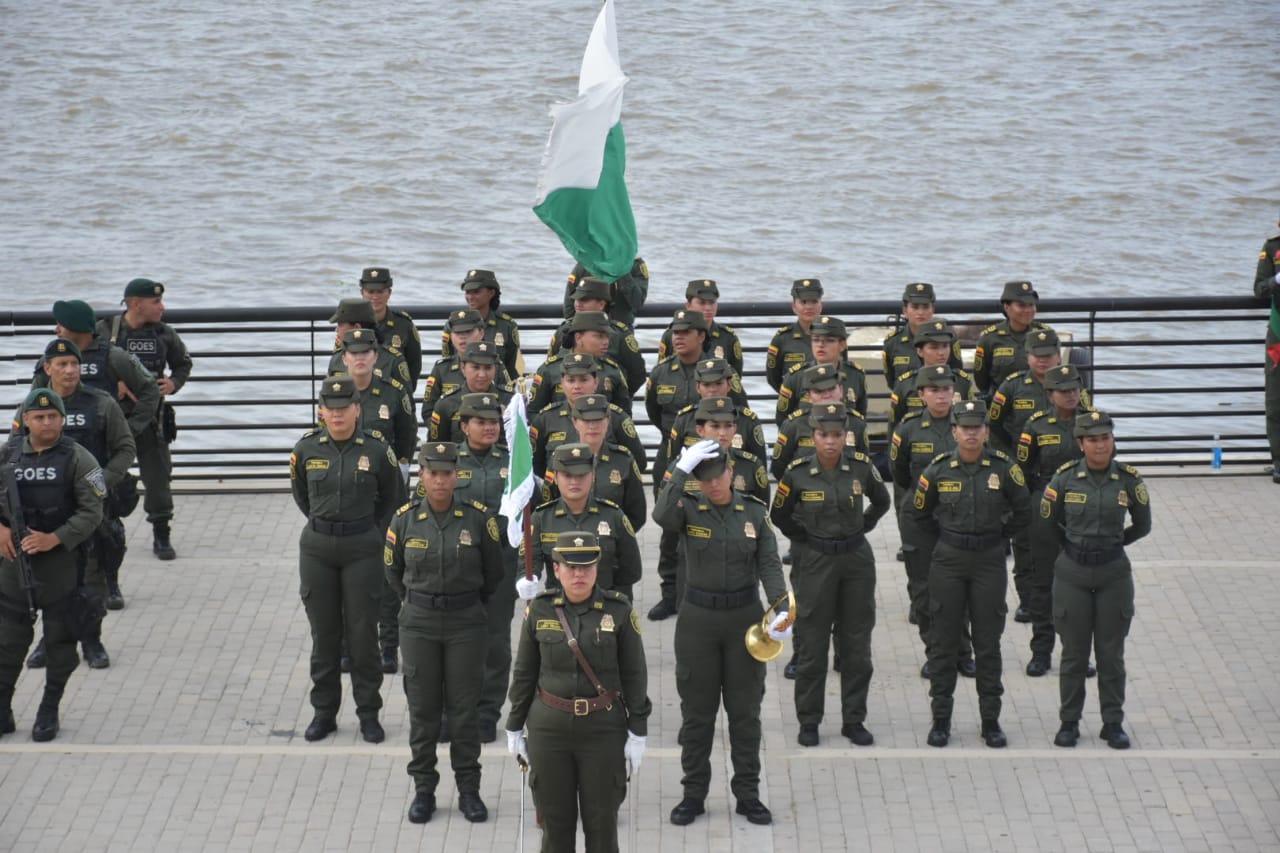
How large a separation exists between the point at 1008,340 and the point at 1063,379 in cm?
153

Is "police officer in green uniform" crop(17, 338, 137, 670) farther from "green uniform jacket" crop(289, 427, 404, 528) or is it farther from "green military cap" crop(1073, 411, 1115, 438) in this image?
"green military cap" crop(1073, 411, 1115, 438)

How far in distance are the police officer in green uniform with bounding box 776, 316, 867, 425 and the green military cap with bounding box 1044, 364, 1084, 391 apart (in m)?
1.37

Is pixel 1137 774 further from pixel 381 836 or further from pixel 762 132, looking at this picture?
pixel 762 132

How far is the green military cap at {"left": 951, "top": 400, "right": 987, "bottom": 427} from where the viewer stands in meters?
10.9

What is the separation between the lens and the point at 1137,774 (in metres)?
10.2

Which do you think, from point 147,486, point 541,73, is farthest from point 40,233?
point 147,486

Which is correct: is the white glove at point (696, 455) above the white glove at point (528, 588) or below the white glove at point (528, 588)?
above

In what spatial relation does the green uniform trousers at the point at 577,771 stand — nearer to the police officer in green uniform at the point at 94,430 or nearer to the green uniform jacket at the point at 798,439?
the green uniform jacket at the point at 798,439

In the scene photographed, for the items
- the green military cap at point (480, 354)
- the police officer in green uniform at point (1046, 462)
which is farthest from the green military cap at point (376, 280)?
the police officer in green uniform at point (1046, 462)

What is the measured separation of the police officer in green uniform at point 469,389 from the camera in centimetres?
1186

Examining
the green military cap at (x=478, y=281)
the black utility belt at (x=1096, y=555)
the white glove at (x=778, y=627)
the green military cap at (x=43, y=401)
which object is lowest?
the white glove at (x=778, y=627)

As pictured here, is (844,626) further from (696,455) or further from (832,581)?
(696,455)

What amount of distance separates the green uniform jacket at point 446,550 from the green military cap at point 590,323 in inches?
95.4

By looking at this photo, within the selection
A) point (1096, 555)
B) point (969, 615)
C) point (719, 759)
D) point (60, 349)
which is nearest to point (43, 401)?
point (60, 349)
